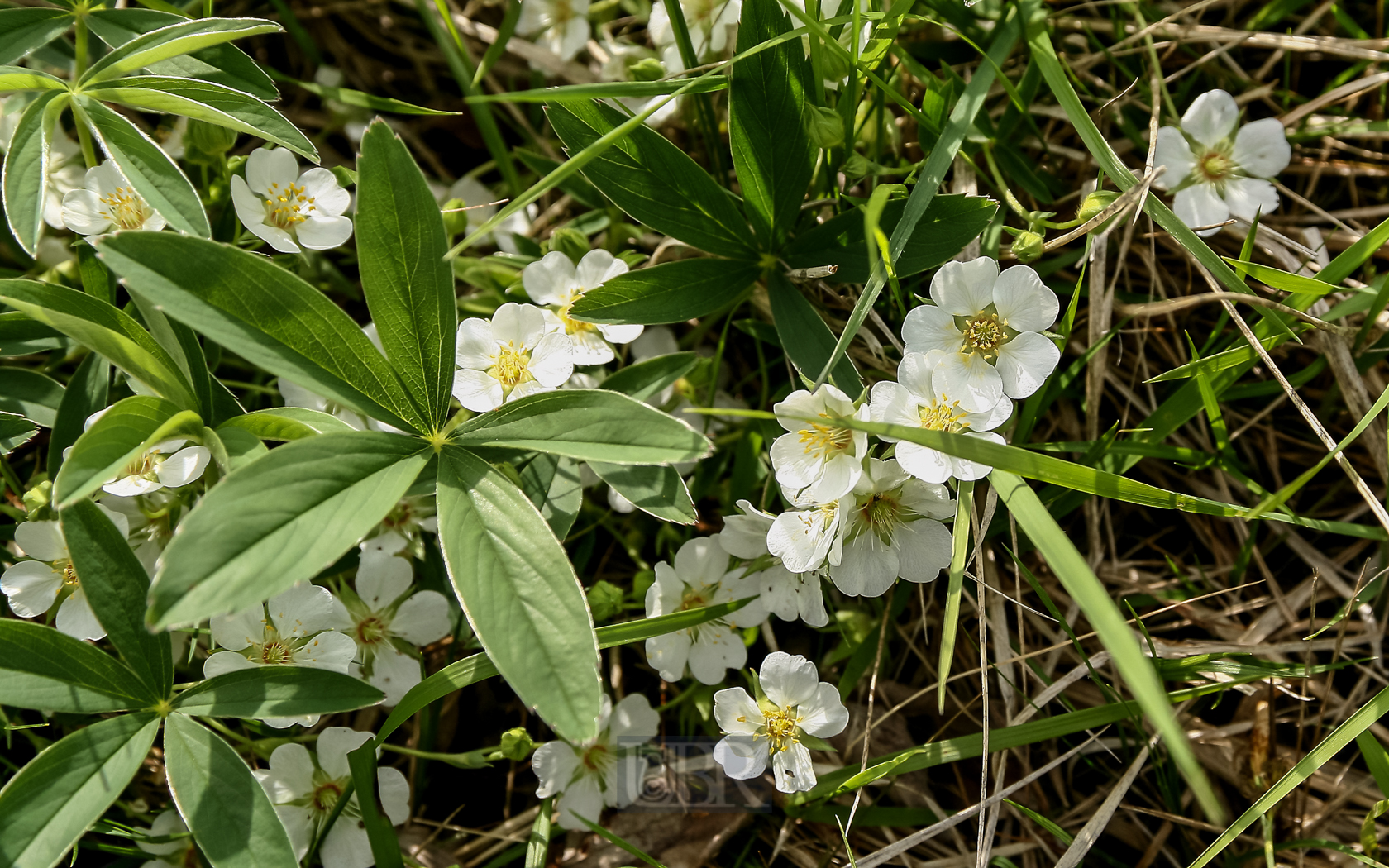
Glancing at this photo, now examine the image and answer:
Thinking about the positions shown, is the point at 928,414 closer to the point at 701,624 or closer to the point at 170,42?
the point at 701,624

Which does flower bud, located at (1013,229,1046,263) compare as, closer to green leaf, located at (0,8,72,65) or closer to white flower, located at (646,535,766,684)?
white flower, located at (646,535,766,684)

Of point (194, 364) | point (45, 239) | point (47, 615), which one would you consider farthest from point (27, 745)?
point (45, 239)

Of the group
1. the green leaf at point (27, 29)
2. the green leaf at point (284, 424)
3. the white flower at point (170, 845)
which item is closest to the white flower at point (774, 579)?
the green leaf at point (284, 424)

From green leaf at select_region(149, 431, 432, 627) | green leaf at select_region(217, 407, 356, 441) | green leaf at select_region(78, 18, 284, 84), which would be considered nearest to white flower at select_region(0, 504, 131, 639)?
green leaf at select_region(217, 407, 356, 441)

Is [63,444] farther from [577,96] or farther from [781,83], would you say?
[781,83]

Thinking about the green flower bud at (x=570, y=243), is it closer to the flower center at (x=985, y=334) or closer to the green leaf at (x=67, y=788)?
the flower center at (x=985, y=334)

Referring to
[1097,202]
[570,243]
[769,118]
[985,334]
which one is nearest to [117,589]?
[570,243]

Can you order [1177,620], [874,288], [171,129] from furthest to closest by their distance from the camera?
[171,129] → [1177,620] → [874,288]
